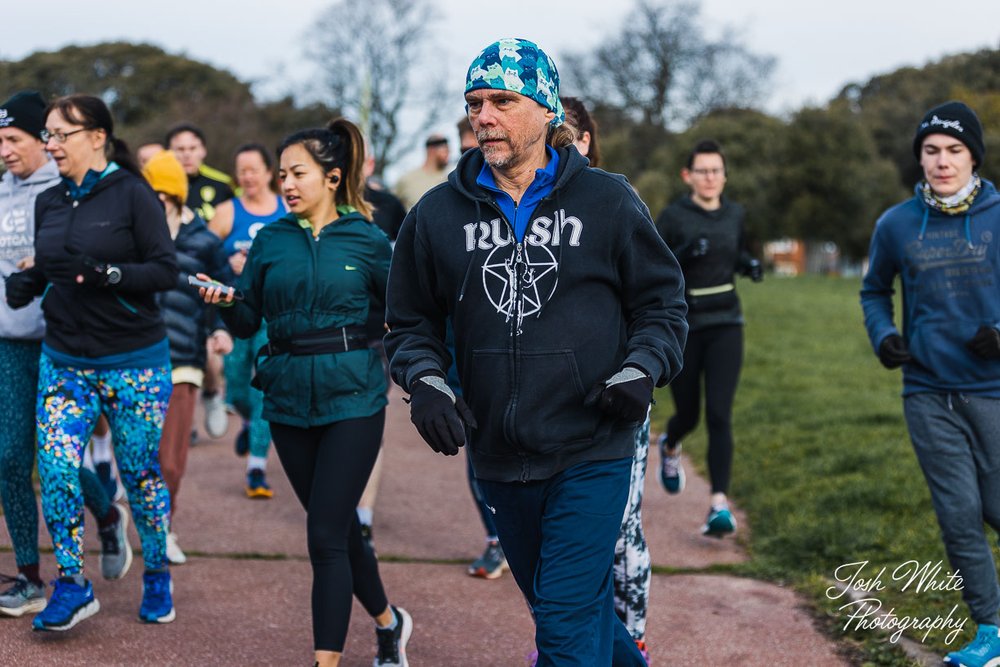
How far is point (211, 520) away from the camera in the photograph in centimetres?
723

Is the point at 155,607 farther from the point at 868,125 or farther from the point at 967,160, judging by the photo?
the point at 868,125

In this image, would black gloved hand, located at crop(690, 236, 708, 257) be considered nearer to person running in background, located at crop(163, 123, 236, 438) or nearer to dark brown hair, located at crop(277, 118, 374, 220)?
dark brown hair, located at crop(277, 118, 374, 220)

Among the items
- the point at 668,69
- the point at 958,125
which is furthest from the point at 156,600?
the point at 668,69

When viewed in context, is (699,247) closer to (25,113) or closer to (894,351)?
(894,351)

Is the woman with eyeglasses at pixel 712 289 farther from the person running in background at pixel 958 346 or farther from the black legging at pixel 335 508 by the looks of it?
the black legging at pixel 335 508

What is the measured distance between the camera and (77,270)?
15.7 feet

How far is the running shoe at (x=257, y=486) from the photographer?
792 cm

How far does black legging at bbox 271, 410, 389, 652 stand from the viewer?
14.0ft

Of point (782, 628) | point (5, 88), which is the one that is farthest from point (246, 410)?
point (5, 88)

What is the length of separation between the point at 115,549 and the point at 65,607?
2.86 ft

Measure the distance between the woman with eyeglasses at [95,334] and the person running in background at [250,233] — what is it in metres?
2.37

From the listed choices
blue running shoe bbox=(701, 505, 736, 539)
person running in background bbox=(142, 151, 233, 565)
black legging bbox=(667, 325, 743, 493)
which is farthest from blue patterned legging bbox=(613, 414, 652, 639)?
person running in background bbox=(142, 151, 233, 565)

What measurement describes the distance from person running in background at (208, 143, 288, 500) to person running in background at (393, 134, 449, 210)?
103cm

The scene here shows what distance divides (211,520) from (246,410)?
45.8 inches
